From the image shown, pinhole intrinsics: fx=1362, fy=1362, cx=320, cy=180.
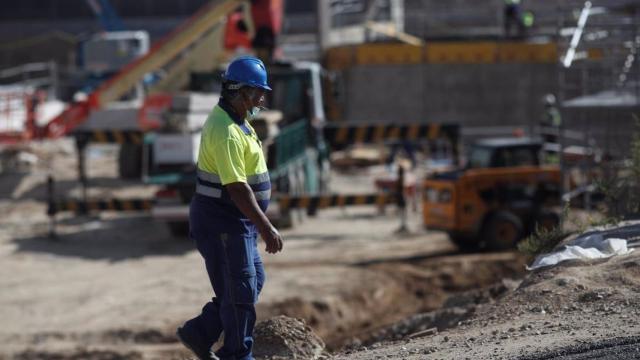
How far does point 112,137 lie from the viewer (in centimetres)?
2216

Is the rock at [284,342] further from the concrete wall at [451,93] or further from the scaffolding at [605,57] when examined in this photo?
the concrete wall at [451,93]

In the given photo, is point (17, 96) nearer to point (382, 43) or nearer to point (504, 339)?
point (382, 43)

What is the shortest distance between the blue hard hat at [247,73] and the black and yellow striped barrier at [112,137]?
14.4 meters

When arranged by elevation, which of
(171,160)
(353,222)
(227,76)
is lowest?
(353,222)

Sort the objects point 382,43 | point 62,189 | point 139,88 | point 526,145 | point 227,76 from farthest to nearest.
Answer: point 382,43
point 139,88
point 62,189
point 526,145
point 227,76

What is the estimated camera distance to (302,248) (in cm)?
1992

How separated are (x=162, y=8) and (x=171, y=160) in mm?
38551

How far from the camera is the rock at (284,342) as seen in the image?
9062mm

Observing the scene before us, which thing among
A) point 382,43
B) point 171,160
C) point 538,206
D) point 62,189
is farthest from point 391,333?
point 382,43

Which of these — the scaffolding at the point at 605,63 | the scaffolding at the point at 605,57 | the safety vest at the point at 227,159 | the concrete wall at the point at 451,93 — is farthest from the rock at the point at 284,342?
the concrete wall at the point at 451,93

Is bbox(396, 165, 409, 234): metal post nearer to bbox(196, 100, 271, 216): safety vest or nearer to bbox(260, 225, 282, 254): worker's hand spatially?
bbox(196, 100, 271, 216): safety vest

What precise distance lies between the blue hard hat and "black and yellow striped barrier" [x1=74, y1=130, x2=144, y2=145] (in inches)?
566

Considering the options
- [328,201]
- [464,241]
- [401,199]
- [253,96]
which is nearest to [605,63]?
[464,241]

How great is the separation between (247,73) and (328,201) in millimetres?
12776
